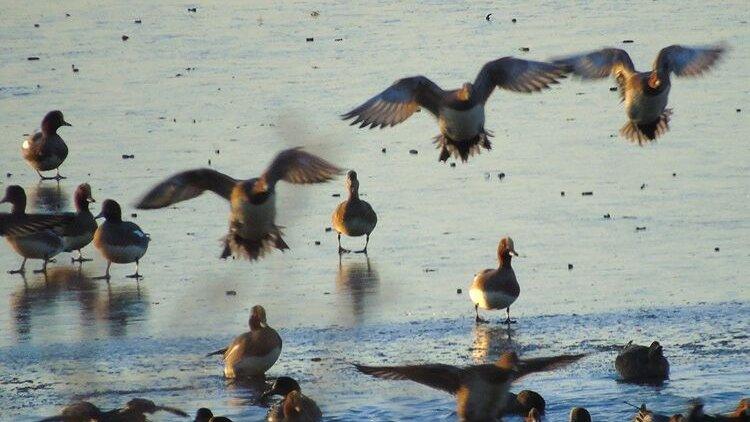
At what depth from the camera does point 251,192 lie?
1021cm

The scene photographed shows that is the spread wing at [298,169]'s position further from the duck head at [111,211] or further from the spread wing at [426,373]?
the duck head at [111,211]

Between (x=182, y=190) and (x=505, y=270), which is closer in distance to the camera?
(x=182, y=190)

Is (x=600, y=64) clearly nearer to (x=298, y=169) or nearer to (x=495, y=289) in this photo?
(x=495, y=289)

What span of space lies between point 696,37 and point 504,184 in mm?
7600

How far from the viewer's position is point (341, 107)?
2019cm

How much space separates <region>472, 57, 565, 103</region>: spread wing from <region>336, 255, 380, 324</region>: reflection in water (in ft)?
6.95

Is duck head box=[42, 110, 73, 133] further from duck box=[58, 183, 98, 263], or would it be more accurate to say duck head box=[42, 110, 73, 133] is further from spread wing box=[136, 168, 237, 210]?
spread wing box=[136, 168, 237, 210]

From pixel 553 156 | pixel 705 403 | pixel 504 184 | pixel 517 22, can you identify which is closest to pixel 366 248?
pixel 504 184

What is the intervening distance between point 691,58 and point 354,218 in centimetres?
365

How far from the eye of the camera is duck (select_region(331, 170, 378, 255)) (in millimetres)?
15016

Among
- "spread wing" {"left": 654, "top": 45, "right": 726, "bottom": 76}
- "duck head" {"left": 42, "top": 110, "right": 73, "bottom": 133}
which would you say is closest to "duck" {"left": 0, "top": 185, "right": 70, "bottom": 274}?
"duck head" {"left": 42, "top": 110, "right": 73, "bottom": 133}

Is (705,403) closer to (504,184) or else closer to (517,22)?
(504,184)

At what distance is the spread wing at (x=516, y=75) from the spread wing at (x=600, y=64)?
167mm

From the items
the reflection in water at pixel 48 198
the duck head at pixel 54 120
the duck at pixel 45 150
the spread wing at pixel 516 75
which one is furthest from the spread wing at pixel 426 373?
the duck head at pixel 54 120
